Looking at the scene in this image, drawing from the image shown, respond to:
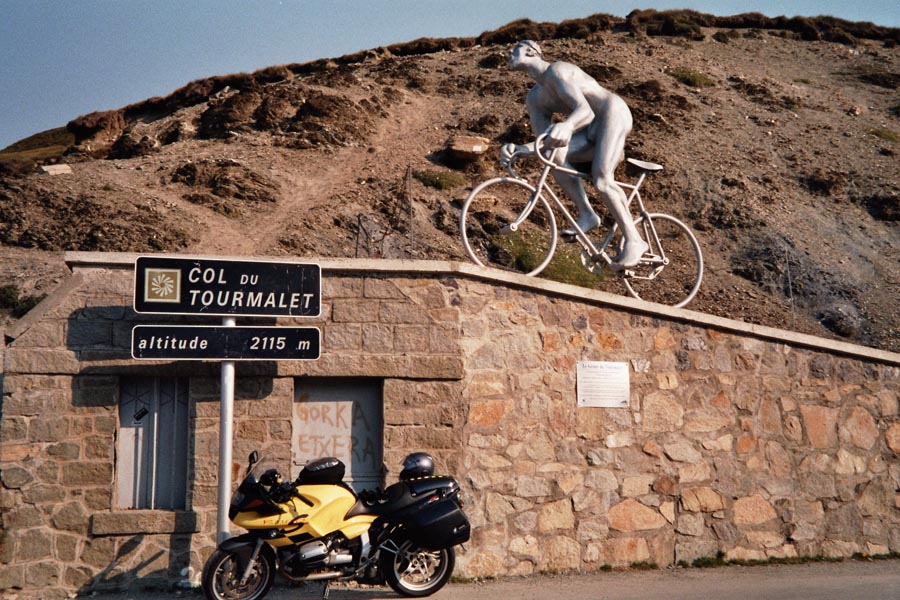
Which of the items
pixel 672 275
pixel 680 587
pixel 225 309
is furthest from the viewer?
pixel 672 275

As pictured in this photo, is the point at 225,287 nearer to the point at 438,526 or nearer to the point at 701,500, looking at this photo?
the point at 438,526

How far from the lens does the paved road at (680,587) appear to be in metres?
7.88

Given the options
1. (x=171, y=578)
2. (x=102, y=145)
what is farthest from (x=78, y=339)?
(x=102, y=145)

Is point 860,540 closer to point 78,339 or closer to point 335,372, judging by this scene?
point 335,372

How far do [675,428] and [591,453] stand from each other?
100 cm

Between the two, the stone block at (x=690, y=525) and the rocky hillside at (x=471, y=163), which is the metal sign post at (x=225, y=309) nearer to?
the stone block at (x=690, y=525)

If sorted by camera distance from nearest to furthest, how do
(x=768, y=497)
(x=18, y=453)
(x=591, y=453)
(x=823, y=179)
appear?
1. (x=18, y=453)
2. (x=591, y=453)
3. (x=768, y=497)
4. (x=823, y=179)

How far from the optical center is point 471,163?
27766mm

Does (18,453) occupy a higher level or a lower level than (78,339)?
lower

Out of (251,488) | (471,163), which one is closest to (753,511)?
(251,488)

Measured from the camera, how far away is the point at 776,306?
2259 centimetres

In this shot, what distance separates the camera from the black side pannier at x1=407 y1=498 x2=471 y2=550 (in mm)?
7363

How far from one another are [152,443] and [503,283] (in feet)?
11.7

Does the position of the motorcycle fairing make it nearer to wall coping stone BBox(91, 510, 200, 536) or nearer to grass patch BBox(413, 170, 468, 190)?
wall coping stone BBox(91, 510, 200, 536)
